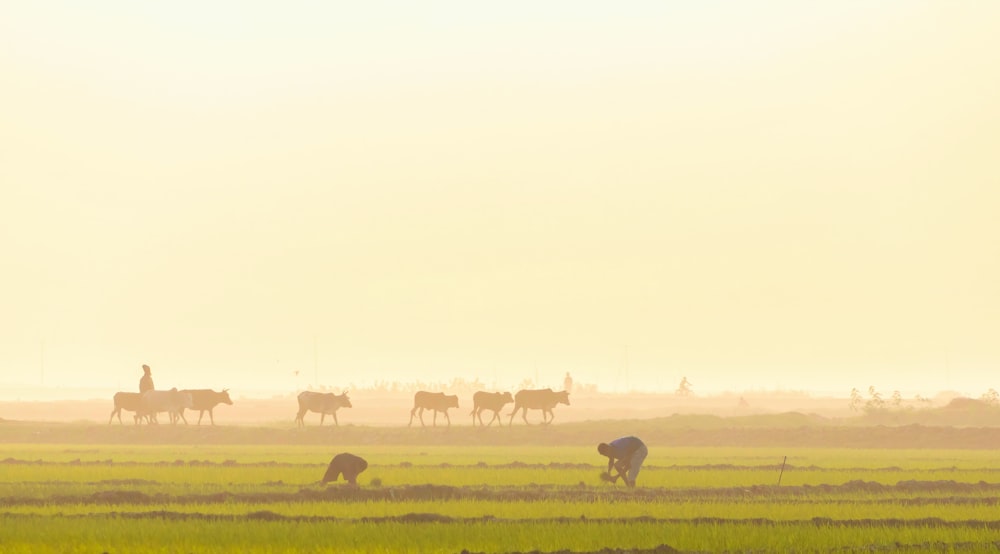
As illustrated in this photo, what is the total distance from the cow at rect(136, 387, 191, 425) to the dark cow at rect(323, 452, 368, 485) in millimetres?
31133

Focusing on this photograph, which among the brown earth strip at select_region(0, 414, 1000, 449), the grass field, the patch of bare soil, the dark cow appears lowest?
the patch of bare soil

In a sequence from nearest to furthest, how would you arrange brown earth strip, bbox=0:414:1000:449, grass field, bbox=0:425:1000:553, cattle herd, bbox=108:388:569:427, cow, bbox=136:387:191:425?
grass field, bbox=0:425:1000:553, brown earth strip, bbox=0:414:1000:449, cow, bbox=136:387:191:425, cattle herd, bbox=108:388:569:427

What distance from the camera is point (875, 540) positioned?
73.0 ft

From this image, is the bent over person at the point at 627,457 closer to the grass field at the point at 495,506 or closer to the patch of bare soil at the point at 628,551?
the grass field at the point at 495,506

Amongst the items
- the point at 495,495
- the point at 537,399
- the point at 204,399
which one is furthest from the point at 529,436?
the point at 495,495

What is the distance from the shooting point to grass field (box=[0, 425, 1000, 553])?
72.0 feet

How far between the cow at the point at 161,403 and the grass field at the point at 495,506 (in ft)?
55.9

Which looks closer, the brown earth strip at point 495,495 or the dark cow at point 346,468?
the brown earth strip at point 495,495

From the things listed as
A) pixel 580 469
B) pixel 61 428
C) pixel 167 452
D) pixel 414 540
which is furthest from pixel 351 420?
pixel 414 540

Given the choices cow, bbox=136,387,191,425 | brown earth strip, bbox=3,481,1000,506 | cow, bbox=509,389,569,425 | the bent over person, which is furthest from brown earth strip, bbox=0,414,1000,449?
the bent over person

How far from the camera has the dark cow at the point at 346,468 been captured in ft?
104

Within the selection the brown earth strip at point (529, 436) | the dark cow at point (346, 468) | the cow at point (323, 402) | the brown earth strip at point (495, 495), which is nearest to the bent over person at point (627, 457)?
the brown earth strip at point (495, 495)

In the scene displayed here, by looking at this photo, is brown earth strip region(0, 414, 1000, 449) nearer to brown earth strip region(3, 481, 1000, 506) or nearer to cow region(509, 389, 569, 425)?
cow region(509, 389, 569, 425)

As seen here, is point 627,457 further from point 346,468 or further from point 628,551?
point 628,551
